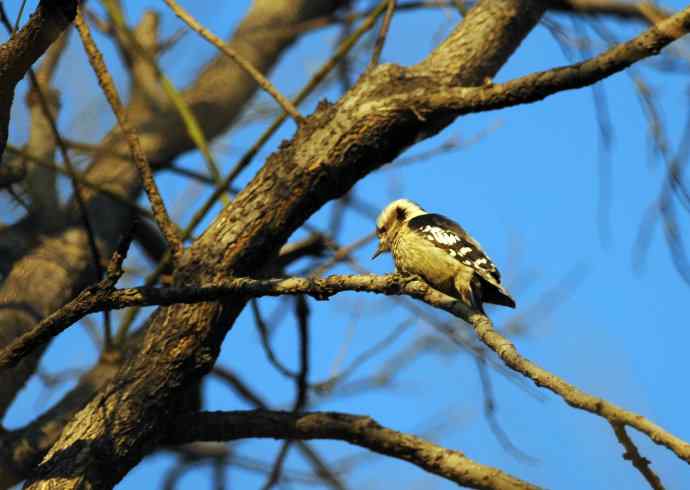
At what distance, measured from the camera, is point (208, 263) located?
14.4 ft

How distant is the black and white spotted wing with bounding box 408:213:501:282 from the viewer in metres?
4.98

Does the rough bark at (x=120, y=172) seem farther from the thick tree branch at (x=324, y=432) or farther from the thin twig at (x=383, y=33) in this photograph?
the thin twig at (x=383, y=33)

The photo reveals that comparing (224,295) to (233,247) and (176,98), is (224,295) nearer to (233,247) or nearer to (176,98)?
(233,247)

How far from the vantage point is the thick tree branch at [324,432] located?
441 cm

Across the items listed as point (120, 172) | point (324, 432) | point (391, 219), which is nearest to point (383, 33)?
point (391, 219)

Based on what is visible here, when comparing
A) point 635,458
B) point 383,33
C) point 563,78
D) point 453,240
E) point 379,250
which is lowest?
point 635,458

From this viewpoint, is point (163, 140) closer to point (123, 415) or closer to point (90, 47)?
point (90, 47)

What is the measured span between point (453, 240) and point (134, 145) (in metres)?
1.78

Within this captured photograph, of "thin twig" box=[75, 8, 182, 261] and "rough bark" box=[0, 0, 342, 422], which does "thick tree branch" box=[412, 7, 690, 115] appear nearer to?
"thin twig" box=[75, 8, 182, 261]

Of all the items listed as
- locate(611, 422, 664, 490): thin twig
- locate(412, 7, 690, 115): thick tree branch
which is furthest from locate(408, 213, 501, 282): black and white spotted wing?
locate(611, 422, 664, 490): thin twig

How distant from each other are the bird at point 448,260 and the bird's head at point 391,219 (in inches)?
5.6

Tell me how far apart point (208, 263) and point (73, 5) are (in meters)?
1.54

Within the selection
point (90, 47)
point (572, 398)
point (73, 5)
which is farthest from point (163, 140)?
point (572, 398)

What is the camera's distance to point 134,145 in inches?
182
